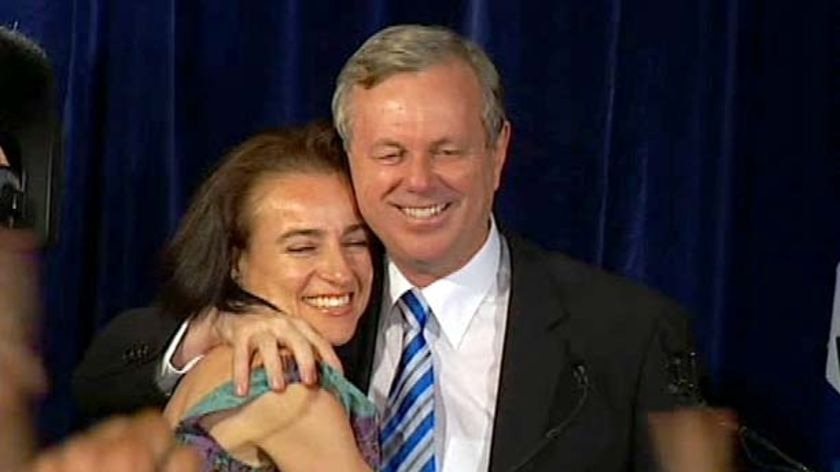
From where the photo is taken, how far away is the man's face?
163 centimetres

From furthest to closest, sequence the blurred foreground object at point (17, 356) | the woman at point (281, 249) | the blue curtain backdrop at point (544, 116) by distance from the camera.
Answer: the blue curtain backdrop at point (544, 116), the woman at point (281, 249), the blurred foreground object at point (17, 356)

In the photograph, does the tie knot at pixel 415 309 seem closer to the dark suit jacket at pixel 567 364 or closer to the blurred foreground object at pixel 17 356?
the dark suit jacket at pixel 567 364

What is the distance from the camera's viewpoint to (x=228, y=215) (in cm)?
165

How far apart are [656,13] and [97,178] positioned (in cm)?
77

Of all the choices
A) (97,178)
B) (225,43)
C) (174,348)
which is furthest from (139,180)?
(174,348)

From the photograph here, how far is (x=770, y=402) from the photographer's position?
2129mm

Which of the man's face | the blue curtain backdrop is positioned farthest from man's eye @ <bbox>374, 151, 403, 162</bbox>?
the blue curtain backdrop

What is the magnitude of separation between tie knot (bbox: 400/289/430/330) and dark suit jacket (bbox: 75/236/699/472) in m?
0.04

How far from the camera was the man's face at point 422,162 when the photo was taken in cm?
163

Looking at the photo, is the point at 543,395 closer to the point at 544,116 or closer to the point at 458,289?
the point at 458,289

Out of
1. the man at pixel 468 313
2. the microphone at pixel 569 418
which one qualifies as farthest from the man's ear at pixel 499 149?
the microphone at pixel 569 418

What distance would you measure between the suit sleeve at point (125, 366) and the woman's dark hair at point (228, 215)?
0.07 m

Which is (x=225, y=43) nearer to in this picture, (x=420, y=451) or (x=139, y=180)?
(x=139, y=180)

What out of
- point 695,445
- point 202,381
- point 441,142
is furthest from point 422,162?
point 695,445
